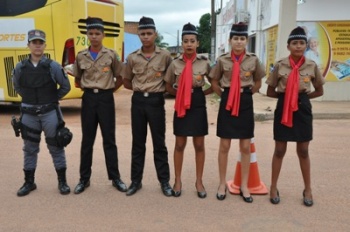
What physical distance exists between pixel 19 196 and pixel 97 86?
155 centimetres

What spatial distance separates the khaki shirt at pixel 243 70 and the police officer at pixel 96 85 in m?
1.16

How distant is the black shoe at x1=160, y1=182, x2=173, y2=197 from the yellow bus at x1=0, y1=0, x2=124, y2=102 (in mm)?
5225

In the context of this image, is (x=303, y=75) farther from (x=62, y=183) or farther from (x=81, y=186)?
(x=62, y=183)

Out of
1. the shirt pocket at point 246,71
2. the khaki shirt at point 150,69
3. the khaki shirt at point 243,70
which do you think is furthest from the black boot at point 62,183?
the shirt pocket at point 246,71

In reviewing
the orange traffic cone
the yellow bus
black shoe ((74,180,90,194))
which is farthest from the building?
black shoe ((74,180,90,194))

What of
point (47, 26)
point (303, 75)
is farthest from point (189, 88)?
point (47, 26)

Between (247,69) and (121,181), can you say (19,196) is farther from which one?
(247,69)

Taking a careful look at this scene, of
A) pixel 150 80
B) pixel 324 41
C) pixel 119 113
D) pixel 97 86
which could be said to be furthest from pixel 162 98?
pixel 324 41

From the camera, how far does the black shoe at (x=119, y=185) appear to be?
450 centimetres

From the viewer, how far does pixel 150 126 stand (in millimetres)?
4355

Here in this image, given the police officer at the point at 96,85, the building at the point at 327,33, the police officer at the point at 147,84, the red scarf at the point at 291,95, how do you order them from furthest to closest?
the building at the point at 327,33 < the police officer at the point at 96,85 < the police officer at the point at 147,84 < the red scarf at the point at 291,95

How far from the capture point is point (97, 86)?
4.29m

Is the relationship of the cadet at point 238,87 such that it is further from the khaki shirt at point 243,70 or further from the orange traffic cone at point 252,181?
the orange traffic cone at point 252,181

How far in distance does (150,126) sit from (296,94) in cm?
164
